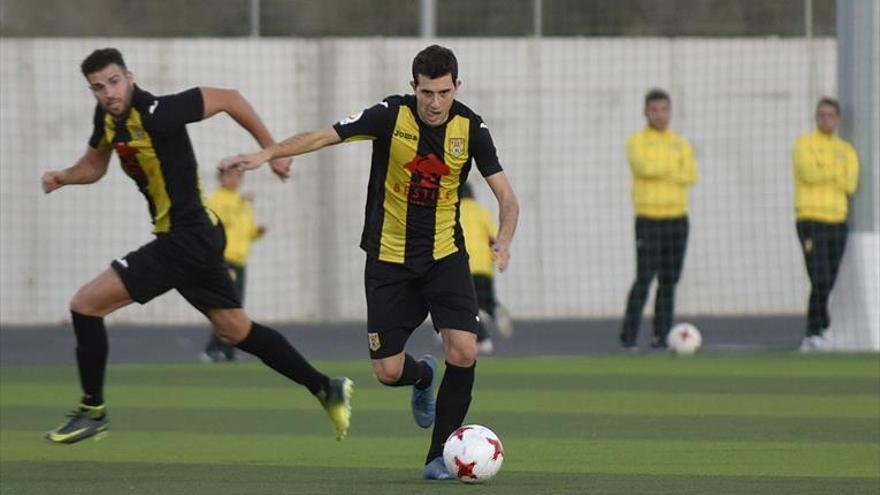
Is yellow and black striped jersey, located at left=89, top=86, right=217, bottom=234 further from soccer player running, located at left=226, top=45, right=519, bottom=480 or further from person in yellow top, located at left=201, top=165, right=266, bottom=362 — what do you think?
person in yellow top, located at left=201, top=165, right=266, bottom=362

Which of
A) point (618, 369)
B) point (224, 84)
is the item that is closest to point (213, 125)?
point (224, 84)

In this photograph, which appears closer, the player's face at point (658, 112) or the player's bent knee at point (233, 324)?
the player's bent knee at point (233, 324)

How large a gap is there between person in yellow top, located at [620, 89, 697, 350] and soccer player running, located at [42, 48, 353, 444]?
6.96 m

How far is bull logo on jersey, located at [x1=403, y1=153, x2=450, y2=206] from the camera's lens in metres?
8.60

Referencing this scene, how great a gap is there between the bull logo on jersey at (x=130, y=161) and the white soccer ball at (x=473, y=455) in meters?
2.70

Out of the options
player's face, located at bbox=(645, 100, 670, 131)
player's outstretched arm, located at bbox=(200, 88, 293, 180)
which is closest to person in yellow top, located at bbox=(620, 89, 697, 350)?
player's face, located at bbox=(645, 100, 670, 131)

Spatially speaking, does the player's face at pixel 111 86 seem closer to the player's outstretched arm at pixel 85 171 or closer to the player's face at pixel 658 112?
the player's outstretched arm at pixel 85 171

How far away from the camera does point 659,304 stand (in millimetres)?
16875

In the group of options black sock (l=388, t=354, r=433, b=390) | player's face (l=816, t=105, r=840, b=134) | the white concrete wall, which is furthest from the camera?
the white concrete wall

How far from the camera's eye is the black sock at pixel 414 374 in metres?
9.13

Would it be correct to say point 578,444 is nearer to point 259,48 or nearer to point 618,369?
point 618,369

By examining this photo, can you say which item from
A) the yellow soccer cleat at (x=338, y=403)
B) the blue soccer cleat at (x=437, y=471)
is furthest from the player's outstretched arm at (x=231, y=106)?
the blue soccer cleat at (x=437, y=471)

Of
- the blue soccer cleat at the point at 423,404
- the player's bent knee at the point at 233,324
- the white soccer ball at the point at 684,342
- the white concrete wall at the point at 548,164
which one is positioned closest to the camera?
the blue soccer cleat at the point at 423,404

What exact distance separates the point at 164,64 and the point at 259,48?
43.8 inches
